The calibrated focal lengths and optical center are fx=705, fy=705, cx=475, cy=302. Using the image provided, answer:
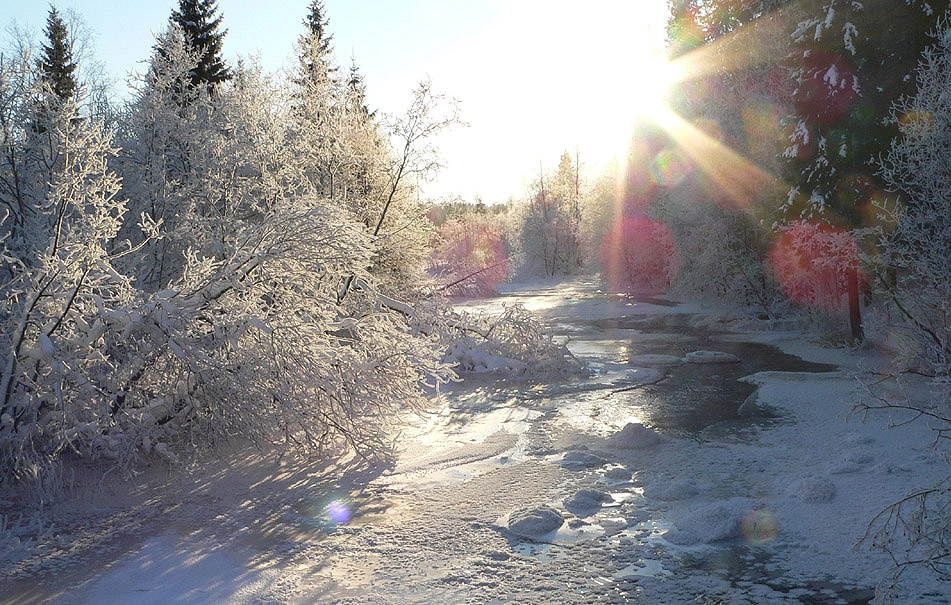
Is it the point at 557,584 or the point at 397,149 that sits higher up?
the point at 397,149

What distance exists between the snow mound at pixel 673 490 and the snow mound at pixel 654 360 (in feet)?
27.8

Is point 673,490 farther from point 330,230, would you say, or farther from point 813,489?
point 330,230

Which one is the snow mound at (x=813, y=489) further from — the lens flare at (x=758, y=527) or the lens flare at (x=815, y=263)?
the lens flare at (x=815, y=263)

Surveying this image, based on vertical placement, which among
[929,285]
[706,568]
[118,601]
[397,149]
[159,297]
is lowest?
[706,568]

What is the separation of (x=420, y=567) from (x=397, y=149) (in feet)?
39.9

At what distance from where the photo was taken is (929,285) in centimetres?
571

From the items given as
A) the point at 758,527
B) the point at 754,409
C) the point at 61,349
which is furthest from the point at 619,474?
the point at 61,349

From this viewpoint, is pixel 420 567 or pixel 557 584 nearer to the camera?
pixel 557 584

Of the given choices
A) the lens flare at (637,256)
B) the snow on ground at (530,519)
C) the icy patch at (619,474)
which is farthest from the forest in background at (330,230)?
the lens flare at (637,256)

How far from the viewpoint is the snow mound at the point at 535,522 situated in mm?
6395

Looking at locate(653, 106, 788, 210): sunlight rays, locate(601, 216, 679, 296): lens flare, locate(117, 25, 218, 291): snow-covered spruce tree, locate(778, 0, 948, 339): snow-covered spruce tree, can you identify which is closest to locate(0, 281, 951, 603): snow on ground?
locate(117, 25, 218, 291): snow-covered spruce tree

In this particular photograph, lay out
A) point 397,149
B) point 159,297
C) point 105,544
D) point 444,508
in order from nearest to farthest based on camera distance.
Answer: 1. point 105,544
2. point 444,508
3. point 159,297
4. point 397,149

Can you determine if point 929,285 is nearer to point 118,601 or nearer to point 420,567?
point 420,567

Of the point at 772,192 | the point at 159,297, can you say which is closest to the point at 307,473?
the point at 159,297
